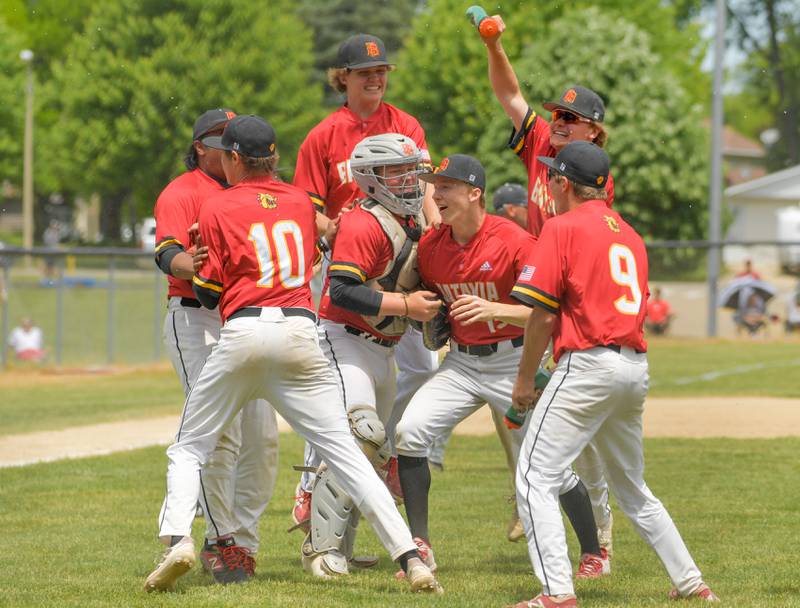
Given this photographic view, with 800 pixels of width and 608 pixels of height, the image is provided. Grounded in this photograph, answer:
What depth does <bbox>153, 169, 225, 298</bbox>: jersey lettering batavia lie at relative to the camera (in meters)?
6.41

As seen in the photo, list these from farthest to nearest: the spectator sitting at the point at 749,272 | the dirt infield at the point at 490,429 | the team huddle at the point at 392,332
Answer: the spectator sitting at the point at 749,272 → the dirt infield at the point at 490,429 → the team huddle at the point at 392,332

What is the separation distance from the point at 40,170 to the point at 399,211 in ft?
164

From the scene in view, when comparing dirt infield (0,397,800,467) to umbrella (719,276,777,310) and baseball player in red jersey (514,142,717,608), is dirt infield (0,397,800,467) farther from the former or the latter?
umbrella (719,276,777,310)

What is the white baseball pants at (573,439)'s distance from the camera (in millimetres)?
5254

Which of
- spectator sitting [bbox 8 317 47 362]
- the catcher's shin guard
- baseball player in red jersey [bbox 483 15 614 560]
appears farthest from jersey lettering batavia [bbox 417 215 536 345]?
spectator sitting [bbox 8 317 47 362]

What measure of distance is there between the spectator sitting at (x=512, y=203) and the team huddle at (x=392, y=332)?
258cm

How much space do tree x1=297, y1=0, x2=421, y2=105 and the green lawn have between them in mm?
46506

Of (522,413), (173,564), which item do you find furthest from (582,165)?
(173,564)

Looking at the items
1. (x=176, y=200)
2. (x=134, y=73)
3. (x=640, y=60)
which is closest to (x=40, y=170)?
(x=134, y=73)

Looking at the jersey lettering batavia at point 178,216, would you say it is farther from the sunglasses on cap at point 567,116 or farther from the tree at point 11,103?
the tree at point 11,103

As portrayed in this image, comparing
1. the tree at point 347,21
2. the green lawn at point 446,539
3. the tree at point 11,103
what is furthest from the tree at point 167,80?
the green lawn at point 446,539

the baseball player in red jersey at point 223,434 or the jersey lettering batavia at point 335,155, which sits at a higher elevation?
the jersey lettering batavia at point 335,155

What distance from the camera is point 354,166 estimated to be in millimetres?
6465

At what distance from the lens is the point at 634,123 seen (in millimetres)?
31766
